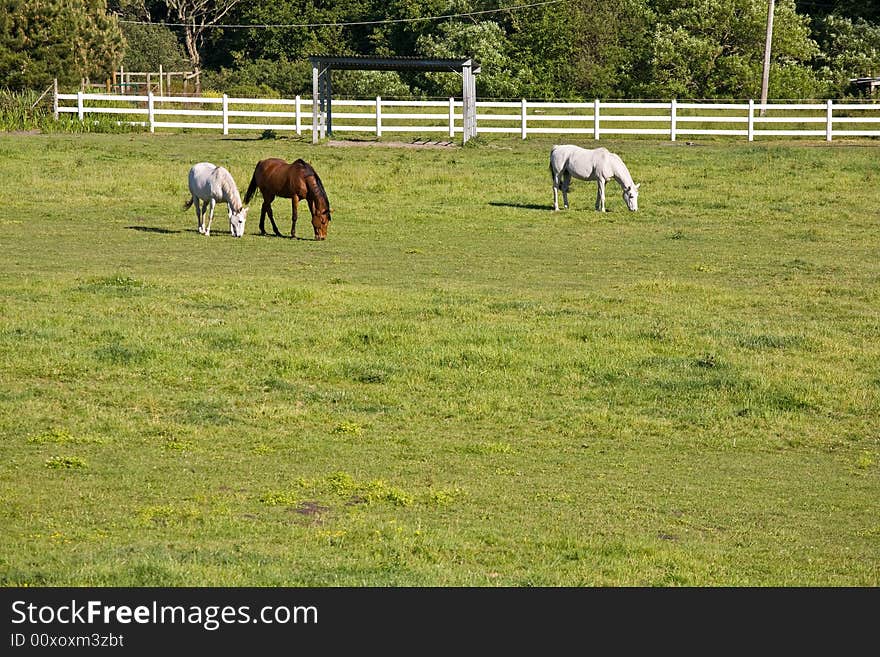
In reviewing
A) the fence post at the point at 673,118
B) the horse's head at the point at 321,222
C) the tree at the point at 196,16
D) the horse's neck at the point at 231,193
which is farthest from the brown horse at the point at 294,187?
the tree at the point at 196,16

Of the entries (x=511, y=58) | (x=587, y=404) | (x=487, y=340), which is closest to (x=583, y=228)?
(x=487, y=340)

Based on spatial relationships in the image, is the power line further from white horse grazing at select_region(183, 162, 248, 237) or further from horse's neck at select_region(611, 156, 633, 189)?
white horse grazing at select_region(183, 162, 248, 237)

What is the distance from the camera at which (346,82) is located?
6406 centimetres

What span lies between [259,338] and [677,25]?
4443cm

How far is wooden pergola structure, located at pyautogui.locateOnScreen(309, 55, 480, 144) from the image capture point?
1590 inches

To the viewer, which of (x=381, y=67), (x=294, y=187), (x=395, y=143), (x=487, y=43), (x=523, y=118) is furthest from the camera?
(x=487, y=43)

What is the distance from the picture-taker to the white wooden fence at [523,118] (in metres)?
41.8

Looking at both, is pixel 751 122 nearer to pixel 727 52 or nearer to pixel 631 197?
pixel 631 197

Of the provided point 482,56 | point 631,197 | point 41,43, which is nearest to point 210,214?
point 631,197

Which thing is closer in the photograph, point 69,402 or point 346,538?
point 346,538

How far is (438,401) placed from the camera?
13.8 metres

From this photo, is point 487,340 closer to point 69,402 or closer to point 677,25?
point 69,402

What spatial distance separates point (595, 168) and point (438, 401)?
51.9 ft

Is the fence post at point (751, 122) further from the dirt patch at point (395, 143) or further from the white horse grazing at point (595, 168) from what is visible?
the white horse grazing at point (595, 168)
